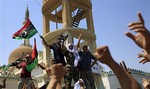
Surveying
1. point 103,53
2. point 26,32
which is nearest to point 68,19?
point 26,32

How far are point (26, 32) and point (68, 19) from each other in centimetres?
1204

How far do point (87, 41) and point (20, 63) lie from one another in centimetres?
1483

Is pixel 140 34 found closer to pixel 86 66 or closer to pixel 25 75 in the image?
pixel 86 66

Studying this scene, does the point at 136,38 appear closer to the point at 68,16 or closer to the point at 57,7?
the point at 68,16

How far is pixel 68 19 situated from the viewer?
70.5 feet

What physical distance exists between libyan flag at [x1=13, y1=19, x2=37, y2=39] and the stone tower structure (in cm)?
1123

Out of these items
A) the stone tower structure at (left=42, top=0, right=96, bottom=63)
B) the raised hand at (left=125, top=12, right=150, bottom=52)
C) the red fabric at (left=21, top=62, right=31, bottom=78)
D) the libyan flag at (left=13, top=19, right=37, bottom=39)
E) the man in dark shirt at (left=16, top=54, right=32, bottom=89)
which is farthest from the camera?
the stone tower structure at (left=42, top=0, right=96, bottom=63)

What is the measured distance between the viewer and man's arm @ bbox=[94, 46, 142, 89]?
1.71m

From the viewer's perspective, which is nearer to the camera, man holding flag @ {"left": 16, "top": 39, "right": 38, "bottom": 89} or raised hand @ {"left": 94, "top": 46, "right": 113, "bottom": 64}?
raised hand @ {"left": 94, "top": 46, "right": 113, "bottom": 64}

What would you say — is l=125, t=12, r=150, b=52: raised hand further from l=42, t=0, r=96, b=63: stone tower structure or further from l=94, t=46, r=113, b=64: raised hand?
l=42, t=0, r=96, b=63: stone tower structure

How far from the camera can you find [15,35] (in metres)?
9.74

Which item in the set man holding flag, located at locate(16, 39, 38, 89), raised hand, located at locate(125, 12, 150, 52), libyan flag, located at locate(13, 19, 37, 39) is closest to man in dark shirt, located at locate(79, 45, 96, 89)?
man holding flag, located at locate(16, 39, 38, 89)

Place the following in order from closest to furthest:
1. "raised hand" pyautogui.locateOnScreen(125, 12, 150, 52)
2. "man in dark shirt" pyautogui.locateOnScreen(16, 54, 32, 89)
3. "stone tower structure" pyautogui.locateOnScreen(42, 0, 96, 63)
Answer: "raised hand" pyautogui.locateOnScreen(125, 12, 150, 52), "man in dark shirt" pyautogui.locateOnScreen(16, 54, 32, 89), "stone tower structure" pyautogui.locateOnScreen(42, 0, 96, 63)

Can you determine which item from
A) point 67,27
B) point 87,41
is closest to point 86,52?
point 67,27
